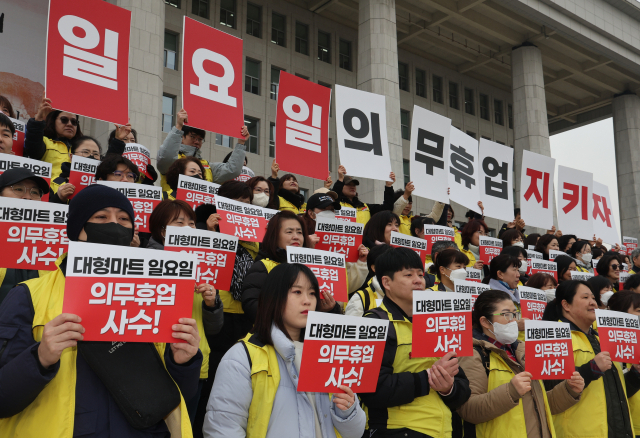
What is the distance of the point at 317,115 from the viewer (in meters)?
8.83

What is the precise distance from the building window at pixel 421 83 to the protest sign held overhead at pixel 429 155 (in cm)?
2410

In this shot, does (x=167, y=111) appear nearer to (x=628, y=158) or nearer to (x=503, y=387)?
(x=503, y=387)

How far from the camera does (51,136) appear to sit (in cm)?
652

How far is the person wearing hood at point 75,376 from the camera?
2223mm

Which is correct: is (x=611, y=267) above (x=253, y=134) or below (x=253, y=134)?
below

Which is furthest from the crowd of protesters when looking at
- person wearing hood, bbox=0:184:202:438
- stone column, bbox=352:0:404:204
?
stone column, bbox=352:0:404:204

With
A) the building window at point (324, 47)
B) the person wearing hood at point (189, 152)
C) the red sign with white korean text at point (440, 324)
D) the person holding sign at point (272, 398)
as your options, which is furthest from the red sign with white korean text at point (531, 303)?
the building window at point (324, 47)

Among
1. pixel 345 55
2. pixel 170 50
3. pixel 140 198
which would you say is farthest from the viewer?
pixel 345 55

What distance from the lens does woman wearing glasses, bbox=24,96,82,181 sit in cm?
599

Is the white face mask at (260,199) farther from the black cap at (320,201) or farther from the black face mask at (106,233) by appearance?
the black face mask at (106,233)

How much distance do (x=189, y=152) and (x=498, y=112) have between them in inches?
1318

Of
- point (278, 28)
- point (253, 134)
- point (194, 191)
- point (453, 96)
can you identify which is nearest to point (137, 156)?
point (194, 191)

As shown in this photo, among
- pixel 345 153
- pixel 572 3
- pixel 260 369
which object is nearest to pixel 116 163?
pixel 260 369

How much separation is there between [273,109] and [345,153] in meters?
18.9
